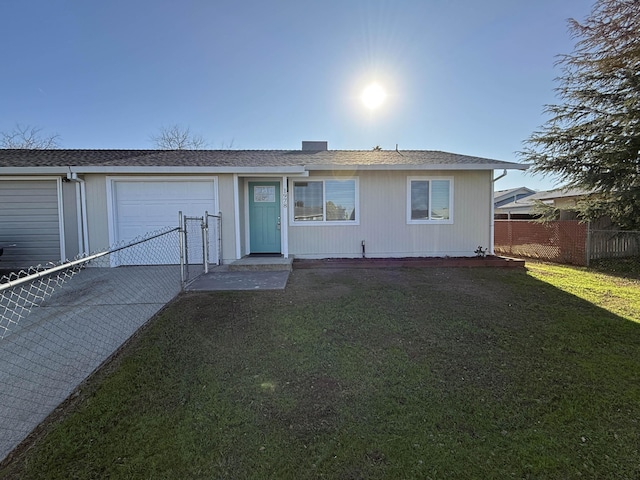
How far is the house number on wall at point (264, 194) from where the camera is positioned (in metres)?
8.33

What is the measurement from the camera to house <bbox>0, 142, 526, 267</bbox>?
24.6 ft

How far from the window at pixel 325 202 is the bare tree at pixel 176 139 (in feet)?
54.3

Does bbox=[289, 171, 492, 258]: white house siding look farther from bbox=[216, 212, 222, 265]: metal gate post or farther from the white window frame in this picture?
bbox=[216, 212, 222, 265]: metal gate post

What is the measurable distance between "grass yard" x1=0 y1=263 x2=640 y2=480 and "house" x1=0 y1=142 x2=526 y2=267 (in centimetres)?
381

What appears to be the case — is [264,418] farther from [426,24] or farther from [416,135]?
[416,135]

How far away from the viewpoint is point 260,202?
8.35 meters

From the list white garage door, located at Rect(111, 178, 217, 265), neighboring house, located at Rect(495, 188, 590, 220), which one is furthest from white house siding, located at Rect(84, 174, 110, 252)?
neighboring house, located at Rect(495, 188, 590, 220)

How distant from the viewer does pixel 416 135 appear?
13406 mm

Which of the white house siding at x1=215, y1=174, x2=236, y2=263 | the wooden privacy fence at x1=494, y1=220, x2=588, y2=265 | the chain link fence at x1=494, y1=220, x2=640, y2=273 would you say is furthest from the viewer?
the wooden privacy fence at x1=494, y1=220, x2=588, y2=265

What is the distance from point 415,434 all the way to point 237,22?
9.48 meters

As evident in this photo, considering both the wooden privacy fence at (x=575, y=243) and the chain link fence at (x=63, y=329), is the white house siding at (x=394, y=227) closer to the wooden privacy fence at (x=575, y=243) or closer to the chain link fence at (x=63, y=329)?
the wooden privacy fence at (x=575, y=243)

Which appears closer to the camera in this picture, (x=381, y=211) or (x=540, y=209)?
(x=381, y=211)

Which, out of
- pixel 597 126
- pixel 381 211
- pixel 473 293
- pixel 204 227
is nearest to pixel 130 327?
pixel 204 227

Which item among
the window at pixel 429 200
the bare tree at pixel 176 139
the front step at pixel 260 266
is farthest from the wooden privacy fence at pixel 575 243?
the bare tree at pixel 176 139
